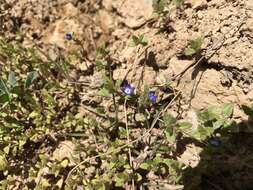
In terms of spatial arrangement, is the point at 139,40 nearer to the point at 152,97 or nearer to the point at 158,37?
the point at 158,37

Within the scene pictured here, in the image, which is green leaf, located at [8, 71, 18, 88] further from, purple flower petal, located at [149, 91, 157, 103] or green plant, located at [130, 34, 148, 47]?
purple flower petal, located at [149, 91, 157, 103]

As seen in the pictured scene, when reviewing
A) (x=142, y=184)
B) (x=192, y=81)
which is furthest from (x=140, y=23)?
(x=142, y=184)

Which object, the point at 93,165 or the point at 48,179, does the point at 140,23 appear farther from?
the point at 48,179

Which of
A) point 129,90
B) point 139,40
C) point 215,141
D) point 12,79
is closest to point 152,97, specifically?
point 129,90

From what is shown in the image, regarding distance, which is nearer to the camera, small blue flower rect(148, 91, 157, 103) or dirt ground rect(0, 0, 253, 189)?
dirt ground rect(0, 0, 253, 189)

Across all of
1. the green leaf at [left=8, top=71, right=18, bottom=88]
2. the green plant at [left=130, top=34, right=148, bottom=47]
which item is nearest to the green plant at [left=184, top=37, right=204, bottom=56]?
the green plant at [left=130, top=34, right=148, bottom=47]

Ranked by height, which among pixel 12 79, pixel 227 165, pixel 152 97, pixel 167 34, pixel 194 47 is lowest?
pixel 227 165
